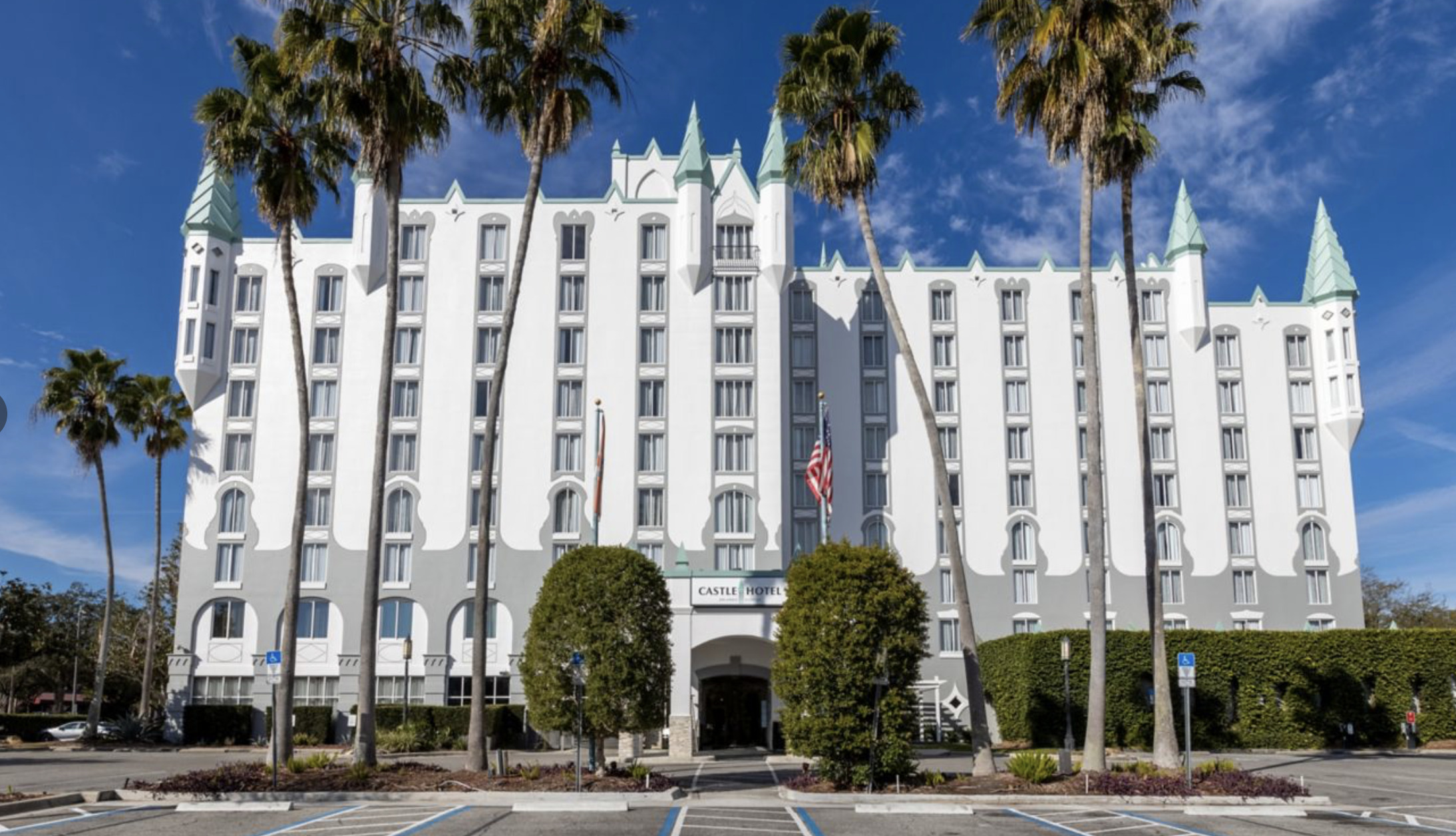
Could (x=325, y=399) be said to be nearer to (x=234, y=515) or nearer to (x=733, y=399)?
(x=234, y=515)

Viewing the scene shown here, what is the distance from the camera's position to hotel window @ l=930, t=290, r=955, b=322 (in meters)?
60.9

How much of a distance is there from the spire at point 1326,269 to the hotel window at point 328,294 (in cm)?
5010

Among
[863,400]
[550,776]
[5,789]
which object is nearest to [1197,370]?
[863,400]

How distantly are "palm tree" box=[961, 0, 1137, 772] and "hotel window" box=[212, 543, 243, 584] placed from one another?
42.1m

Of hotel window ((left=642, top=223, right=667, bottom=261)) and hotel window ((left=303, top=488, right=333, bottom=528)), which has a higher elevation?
hotel window ((left=642, top=223, right=667, bottom=261))

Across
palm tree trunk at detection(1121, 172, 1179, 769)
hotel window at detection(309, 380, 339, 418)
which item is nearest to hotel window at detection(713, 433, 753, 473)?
hotel window at detection(309, 380, 339, 418)

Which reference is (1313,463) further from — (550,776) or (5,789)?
(5,789)

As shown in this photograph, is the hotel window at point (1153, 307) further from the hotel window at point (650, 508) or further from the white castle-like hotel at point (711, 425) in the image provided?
the hotel window at point (650, 508)

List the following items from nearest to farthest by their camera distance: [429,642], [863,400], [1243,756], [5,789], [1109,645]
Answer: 1. [5,789]
2. [1243,756]
3. [1109,645]
4. [429,642]
5. [863,400]

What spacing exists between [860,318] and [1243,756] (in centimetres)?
2829

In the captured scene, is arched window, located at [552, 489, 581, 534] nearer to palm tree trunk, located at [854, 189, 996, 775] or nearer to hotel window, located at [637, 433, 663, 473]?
hotel window, located at [637, 433, 663, 473]

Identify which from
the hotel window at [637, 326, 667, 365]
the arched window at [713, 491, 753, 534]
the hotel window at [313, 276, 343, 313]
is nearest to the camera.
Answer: the arched window at [713, 491, 753, 534]

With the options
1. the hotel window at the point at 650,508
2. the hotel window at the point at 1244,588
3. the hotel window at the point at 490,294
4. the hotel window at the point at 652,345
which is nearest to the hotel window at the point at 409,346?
the hotel window at the point at 490,294

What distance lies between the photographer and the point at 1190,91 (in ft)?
100
